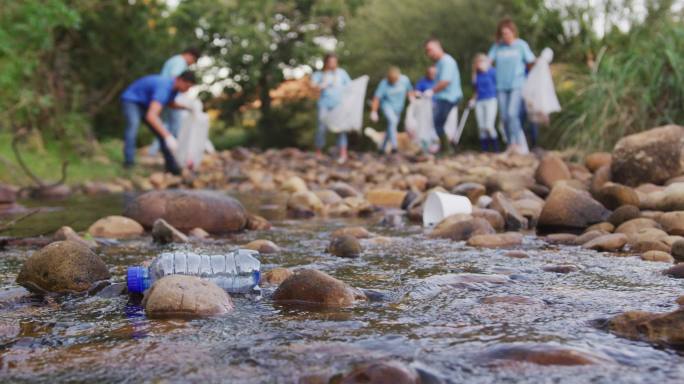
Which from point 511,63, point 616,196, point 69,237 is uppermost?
point 511,63

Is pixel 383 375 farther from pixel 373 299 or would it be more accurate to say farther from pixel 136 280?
pixel 136 280

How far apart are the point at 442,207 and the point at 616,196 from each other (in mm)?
1032

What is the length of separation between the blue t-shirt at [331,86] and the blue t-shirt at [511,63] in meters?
2.75

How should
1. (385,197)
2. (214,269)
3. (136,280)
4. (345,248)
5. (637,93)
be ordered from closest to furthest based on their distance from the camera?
1. (136,280)
2. (214,269)
3. (345,248)
4. (385,197)
5. (637,93)

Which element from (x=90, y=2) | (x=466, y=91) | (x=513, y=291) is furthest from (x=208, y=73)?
(x=513, y=291)

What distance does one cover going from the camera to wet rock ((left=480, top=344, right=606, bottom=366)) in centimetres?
175

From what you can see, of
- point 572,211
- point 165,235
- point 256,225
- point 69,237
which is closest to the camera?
point 69,237

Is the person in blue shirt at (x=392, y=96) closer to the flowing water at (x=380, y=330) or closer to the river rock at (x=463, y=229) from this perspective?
the river rock at (x=463, y=229)

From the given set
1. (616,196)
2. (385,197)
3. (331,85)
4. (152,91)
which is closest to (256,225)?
(385,197)

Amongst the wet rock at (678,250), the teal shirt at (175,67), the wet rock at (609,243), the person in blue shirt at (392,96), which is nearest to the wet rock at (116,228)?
the wet rock at (609,243)

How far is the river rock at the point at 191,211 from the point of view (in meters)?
4.84

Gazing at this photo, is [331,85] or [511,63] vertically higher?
[511,63]

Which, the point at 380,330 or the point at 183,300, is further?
the point at 183,300

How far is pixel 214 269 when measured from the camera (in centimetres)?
277
